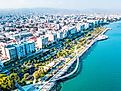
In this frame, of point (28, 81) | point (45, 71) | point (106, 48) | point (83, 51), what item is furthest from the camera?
point (106, 48)

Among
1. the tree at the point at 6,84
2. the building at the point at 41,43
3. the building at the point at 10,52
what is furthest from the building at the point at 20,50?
the tree at the point at 6,84

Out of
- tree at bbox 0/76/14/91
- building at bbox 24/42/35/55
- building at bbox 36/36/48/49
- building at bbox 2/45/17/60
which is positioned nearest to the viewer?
tree at bbox 0/76/14/91

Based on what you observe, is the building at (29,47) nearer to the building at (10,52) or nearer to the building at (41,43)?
the building at (10,52)

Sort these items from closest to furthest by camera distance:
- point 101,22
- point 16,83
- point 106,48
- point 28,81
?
point 16,83, point 28,81, point 106,48, point 101,22

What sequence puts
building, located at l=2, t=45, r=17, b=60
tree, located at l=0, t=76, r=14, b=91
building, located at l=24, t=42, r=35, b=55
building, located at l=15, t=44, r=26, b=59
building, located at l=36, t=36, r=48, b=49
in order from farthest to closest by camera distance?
building, located at l=36, t=36, r=48, b=49
building, located at l=24, t=42, r=35, b=55
building, located at l=15, t=44, r=26, b=59
building, located at l=2, t=45, r=17, b=60
tree, located at l=0, t=76, r=14, b=91

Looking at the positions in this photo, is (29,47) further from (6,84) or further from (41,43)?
(6,84)

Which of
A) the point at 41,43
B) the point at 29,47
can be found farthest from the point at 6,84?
the point at 41,43

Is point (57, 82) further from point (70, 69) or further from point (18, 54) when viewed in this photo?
point (18, 54)

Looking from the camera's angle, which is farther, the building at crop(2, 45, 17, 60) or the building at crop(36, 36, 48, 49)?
the building at crop(36, 36, 48, 49)

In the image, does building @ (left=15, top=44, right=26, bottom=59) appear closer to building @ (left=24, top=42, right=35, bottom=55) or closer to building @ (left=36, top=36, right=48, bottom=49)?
building @ (left=24, top=42, right=35, bottom=55)

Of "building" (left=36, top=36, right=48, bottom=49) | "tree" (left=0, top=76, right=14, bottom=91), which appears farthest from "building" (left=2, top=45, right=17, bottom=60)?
"tree" (left=0, top=76, right=14, bottom=91)

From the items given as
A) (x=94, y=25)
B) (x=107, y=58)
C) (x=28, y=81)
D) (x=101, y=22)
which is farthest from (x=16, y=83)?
(x=101, y=22)
